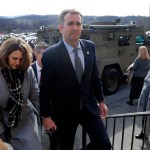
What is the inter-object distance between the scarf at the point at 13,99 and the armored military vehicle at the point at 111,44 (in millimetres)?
5810

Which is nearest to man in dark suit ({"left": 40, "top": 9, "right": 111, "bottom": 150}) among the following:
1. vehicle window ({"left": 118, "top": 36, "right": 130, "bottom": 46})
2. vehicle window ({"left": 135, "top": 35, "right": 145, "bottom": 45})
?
vehicle window ({"left": 118, "top": 36, "right": 130, "bottom": 46})

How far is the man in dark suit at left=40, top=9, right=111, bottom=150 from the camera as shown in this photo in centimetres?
283

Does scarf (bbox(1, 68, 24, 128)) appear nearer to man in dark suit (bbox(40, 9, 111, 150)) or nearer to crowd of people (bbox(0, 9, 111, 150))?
crowd of people (bbox(0, 9, 111, 150))

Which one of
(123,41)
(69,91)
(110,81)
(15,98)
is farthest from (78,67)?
(123,41)

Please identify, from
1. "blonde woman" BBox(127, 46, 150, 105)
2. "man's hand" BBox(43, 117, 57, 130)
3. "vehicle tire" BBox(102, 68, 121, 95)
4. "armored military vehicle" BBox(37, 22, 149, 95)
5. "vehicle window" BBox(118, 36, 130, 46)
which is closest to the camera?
"man's hand" BBox(43, 117, 57, 130)

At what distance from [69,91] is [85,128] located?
15.3 inches

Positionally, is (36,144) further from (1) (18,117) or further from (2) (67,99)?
(2) (67,99)

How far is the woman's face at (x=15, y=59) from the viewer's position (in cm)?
272

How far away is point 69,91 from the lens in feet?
9.44

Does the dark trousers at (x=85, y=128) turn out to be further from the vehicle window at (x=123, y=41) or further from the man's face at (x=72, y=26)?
the vehicle window at (x=123, y=41)

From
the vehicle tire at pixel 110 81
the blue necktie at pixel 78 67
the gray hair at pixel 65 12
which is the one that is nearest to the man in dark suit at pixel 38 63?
the blue necktie at pixel 78 67

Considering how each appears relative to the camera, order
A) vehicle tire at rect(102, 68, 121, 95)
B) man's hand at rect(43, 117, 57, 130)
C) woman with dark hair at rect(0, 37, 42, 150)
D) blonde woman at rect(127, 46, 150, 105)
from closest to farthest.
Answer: woman with dark hair at rect(0, 37, 42, 150) < man's hand at rect(43, 117, 57, 130) < blonde woman at rect(127, 46, 150, 105) < vehicle tire at rect(102, 68, 121, 95)

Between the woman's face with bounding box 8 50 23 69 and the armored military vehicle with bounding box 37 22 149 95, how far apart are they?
227 inches

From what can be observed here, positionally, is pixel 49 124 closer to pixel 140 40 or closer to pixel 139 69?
pixel 139 69
